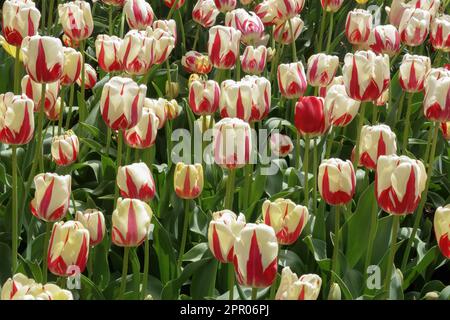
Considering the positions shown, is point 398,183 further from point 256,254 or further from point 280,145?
point 280,145

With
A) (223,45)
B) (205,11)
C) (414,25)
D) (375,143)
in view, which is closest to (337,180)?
(375,143)

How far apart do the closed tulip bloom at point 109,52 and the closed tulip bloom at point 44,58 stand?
48 centimetres

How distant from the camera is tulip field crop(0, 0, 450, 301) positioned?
191cm

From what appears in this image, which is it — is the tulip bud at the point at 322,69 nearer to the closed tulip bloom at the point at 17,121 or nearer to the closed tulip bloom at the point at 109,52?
the closed tulip bloom at the point at 109,52

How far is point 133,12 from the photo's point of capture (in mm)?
3008

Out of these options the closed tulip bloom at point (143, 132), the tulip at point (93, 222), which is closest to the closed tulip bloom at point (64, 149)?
the closed tulip bloom at point (143, 132)

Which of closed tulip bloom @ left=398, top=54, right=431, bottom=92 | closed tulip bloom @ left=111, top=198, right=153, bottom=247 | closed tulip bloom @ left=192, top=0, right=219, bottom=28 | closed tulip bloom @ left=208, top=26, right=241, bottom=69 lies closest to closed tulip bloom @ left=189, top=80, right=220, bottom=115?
closed tulip bloom @ left=208, top=26, right=241, bottom=69

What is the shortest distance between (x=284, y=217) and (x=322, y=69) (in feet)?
2.77

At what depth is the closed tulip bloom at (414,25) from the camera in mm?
2967

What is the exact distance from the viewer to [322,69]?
2.77 meters

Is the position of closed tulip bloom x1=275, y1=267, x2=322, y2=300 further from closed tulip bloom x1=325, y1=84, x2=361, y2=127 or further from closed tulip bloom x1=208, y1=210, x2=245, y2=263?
closed tulip bloom x1=325, y1=84, x2=361, y2=127

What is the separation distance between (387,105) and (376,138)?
45.3 inches

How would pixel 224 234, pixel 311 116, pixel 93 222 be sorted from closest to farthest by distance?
pixel 224 234 < pixel 93 222 < pixel 311 116

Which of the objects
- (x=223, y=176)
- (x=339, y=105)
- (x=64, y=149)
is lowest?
(x=223, y=176)
